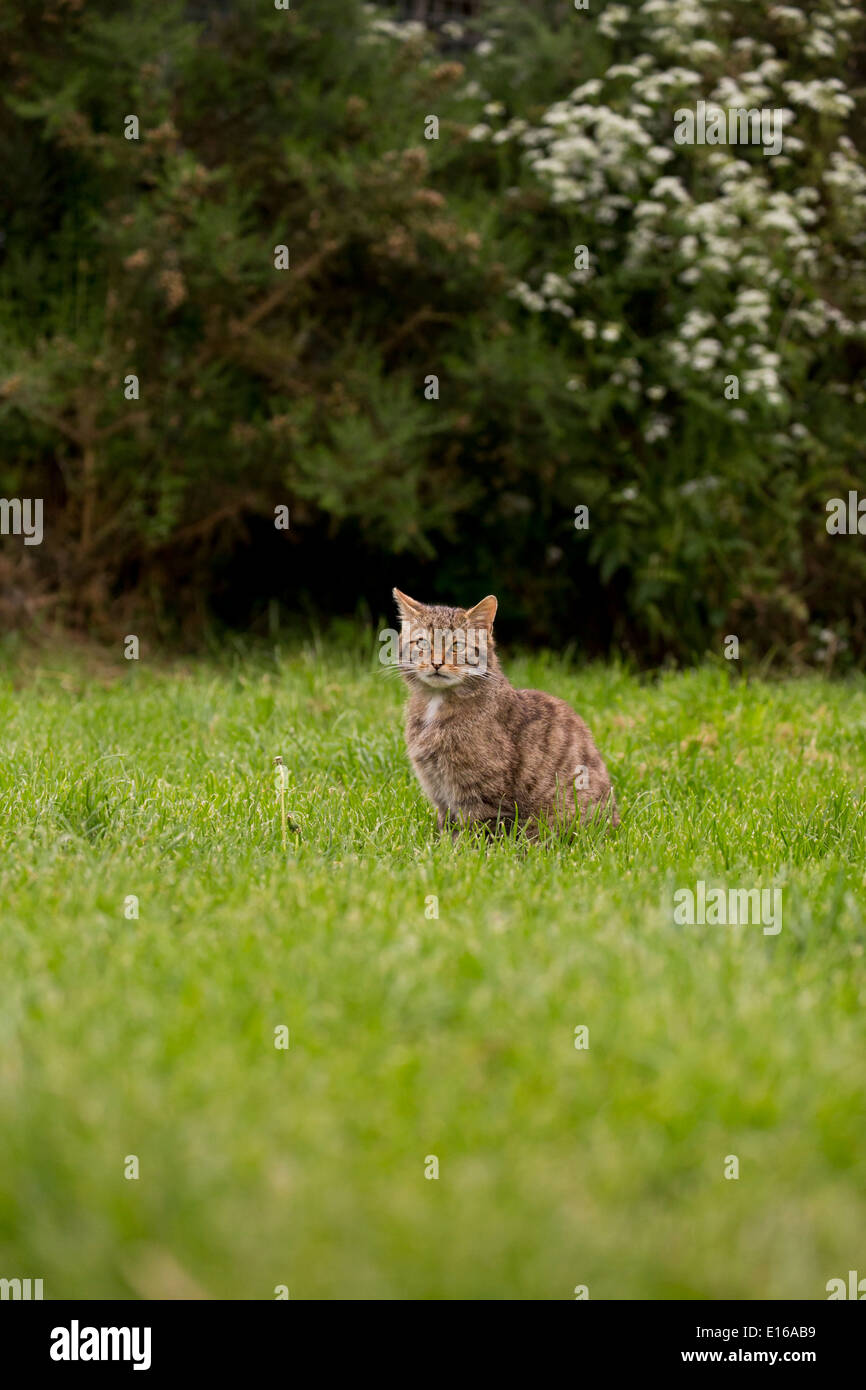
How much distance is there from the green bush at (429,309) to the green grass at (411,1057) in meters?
3.97

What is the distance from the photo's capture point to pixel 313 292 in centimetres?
885

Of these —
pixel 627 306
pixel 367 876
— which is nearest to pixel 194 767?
pixel 367 876

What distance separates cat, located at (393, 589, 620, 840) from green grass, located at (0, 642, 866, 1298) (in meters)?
0.20

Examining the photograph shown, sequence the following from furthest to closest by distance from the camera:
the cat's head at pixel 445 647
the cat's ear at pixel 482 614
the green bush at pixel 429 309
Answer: the green bush at pixel 429 309 < the cat's ear at pixel 482 614 < the cat's head at pixel 445 647

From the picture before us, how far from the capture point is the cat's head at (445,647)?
190 inches

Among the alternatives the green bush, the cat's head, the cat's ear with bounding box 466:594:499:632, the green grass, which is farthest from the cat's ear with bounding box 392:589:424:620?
the green bush

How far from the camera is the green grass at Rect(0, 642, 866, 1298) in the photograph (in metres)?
2.26

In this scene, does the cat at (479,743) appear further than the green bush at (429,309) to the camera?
No

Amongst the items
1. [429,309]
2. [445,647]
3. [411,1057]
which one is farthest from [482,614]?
[429,309]

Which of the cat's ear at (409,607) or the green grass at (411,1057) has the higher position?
the cat's ear at (409,607)

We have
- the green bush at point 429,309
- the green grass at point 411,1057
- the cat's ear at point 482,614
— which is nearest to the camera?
the green grass at point 411,1057

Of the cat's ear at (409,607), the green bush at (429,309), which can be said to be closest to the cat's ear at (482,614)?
the cat's ear at (409,607)

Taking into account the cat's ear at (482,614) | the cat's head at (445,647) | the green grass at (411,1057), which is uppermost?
the cat's ear at (482,614)

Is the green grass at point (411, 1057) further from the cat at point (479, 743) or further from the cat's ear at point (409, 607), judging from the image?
the cat's ear at point (409, 607)
